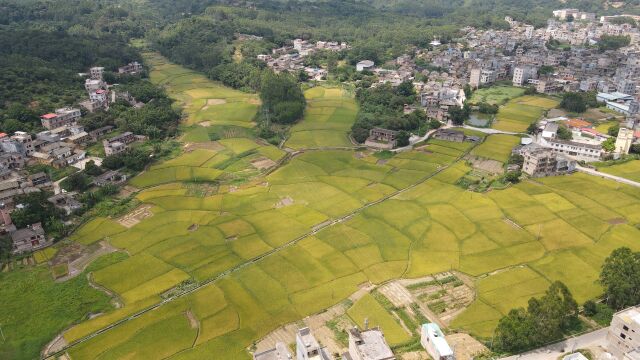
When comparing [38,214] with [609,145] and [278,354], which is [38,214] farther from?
[609,145]

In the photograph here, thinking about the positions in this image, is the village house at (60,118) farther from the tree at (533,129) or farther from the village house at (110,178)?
the tree at (533,129)

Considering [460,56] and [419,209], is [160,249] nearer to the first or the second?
[419,209]

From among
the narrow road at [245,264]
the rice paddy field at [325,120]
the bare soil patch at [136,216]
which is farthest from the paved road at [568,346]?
the rice paddy field at [325,120]

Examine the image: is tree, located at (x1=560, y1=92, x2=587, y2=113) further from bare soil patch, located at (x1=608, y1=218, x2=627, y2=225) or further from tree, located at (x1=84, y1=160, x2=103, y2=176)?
tree, located at (x1=84, y1=160, x2=103, y2=176)

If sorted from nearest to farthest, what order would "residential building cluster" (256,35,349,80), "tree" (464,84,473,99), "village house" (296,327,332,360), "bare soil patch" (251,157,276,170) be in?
1. "village house" (296,327,332,360)
2. "bare soil patch" (251,157,276,170)
3. "tree" (464,84,473,99)
4. "residential building cluster" (256,35,349,80)

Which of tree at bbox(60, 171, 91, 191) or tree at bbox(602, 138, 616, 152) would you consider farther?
tree at bbox(602, 138, 616, 152)

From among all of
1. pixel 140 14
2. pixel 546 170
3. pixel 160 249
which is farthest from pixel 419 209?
pixel 140 14

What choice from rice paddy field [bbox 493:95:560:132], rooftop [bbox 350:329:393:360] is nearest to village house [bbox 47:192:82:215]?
rooftop [bbox 350:329:393:360]

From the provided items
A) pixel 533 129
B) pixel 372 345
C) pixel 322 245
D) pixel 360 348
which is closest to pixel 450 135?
pixel 533 129
